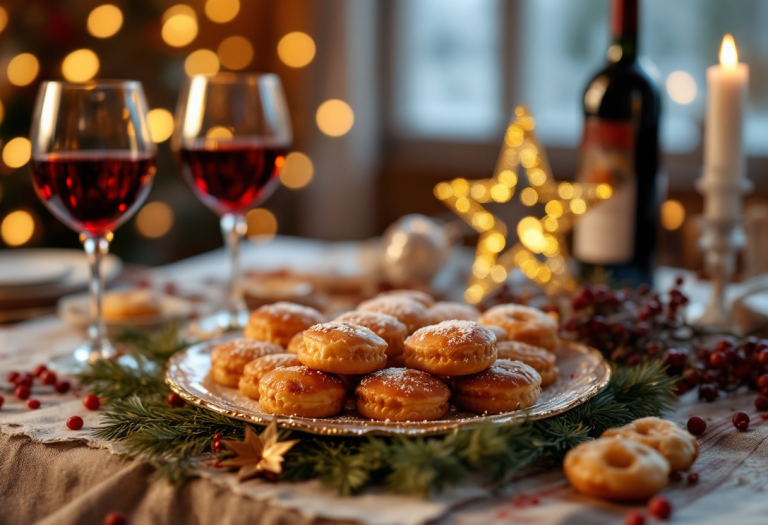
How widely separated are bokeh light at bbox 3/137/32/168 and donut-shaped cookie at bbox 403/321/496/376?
2.27m

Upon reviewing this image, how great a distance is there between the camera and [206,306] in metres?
1.50

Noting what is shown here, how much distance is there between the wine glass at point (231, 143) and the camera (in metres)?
1.29

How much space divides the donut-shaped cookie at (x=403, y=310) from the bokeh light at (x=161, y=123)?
97.0 inches

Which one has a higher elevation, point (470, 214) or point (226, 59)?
point (226, 59)

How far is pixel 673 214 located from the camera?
10.9 ft

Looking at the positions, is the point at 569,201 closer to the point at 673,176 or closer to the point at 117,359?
the point at 117,359

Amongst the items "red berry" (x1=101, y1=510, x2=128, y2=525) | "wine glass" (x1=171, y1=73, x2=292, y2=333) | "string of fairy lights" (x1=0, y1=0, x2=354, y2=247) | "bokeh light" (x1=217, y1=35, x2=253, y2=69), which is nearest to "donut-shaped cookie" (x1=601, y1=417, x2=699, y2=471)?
"red berry" (x1=101, y1=510, x2=128, y2=525)

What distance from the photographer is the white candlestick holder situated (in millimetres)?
1263

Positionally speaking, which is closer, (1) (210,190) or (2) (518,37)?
(1) (210,190)

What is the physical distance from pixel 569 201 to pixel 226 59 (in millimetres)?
2846

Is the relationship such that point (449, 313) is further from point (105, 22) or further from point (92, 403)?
point (105, 22)

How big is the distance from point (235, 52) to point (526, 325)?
3269mm

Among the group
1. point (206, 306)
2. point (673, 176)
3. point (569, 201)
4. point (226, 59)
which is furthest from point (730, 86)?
point (226, 59)

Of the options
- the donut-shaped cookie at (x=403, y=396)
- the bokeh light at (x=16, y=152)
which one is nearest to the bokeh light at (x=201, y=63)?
the bokeh light at (x=16, y=152)
